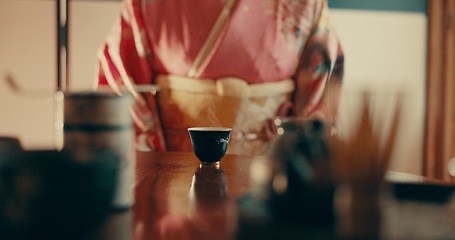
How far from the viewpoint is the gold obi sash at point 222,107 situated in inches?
78.4

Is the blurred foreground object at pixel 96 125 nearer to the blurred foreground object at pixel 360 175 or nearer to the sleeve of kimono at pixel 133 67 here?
the blurred foreground object at pixel 360 175

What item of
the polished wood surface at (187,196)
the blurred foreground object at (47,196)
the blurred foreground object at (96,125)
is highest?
the blurred foreground object at (96,125)

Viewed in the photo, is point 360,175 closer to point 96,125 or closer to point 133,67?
point 96,125

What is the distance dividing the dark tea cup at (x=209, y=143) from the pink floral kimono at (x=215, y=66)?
722 mm

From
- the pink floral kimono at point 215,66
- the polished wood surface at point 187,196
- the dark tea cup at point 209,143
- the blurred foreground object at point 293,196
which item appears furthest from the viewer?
the pink floral kimono at point 215,66

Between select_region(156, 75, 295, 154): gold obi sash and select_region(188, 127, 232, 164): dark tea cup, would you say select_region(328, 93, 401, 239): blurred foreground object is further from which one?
select_region(156, 75, 295, 154): gold obi sash

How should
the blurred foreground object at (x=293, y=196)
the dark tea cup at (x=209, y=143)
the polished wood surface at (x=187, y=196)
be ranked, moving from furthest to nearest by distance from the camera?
the dark tea cup at (x=209, y=143) < the polished wood surface at (x=187, y=196) < the blurred foreground object at (x=293, y=196)

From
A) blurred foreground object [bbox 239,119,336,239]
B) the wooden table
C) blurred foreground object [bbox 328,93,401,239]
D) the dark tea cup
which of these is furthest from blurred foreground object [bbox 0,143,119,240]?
the dark tea cup

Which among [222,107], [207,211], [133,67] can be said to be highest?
[133,67]

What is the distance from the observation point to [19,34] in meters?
2.99

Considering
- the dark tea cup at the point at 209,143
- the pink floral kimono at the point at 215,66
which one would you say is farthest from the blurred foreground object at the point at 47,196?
the pink floral kimono at the point at 215,66

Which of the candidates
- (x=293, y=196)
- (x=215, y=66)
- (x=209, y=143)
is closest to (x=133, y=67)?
(x=215, y=66)

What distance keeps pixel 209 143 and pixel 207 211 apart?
43 cm

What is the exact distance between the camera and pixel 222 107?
1.99m
